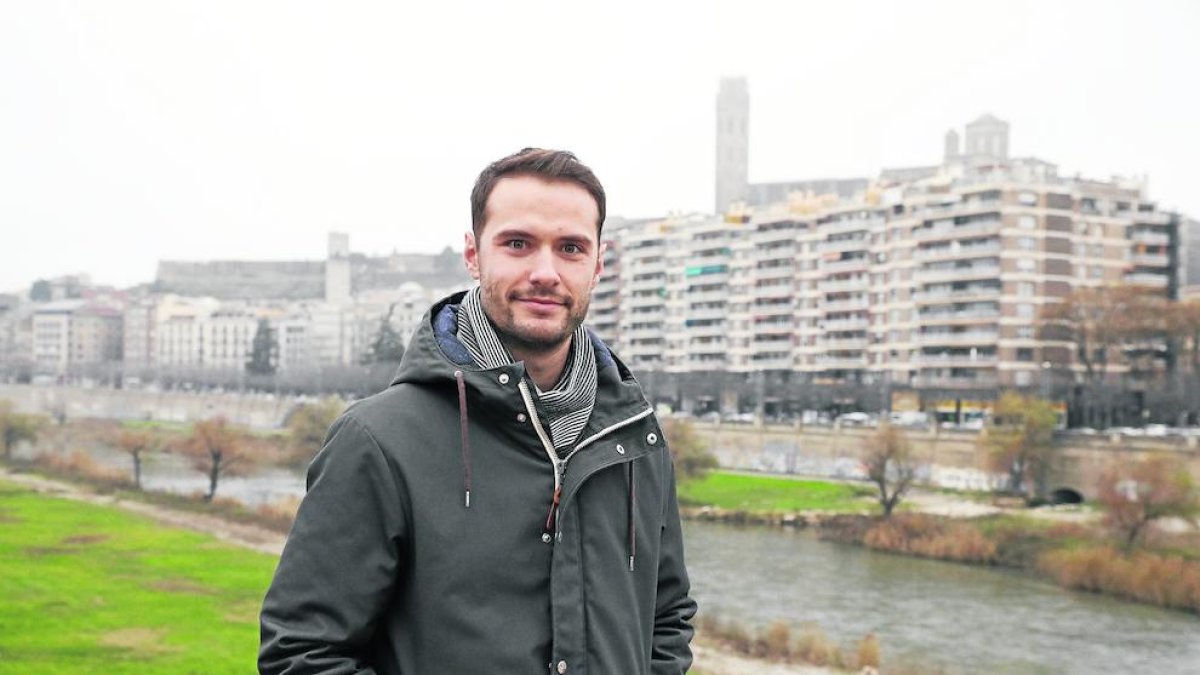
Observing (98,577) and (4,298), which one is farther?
(4,298)

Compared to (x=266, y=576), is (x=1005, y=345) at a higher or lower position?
higher

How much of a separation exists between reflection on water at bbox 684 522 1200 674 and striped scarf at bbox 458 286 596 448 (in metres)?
12.7

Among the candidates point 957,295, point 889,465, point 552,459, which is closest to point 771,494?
point 889,465

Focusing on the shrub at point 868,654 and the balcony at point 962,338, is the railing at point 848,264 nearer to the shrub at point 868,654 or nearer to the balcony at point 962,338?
the balcony at point 962,338

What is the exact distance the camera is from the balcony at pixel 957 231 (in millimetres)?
33031

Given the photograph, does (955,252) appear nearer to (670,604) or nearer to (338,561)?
(670,604)

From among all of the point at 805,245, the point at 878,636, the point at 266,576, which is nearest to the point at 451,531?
the point at 266,576

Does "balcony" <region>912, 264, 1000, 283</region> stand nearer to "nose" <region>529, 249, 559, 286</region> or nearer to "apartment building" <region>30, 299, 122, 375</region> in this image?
"apartment building" <region>30, 299, 122, 375</region>

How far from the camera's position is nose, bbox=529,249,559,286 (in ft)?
4.81

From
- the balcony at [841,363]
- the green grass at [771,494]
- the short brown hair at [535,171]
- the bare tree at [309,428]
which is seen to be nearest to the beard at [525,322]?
the short brown hair at [535,171]

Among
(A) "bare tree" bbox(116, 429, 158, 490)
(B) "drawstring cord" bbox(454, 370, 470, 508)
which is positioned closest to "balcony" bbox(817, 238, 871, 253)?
(A) "bare tree" bbox(116, 429, 158, 490)

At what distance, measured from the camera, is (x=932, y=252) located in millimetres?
35312

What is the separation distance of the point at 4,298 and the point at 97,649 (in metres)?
48.8

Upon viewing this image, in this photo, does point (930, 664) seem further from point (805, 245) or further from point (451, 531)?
point (805, 245)
